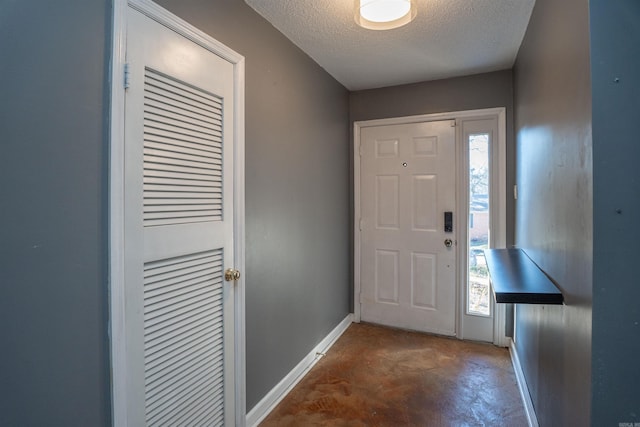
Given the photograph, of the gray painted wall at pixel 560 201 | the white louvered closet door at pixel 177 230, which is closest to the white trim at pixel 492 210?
the gray painted wall at pixel 560 201

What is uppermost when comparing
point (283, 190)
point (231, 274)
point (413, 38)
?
point (413, 38)

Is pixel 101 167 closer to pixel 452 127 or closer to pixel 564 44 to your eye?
pixel 564 44

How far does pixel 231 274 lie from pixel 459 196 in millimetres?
2232

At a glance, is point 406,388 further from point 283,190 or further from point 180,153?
point 180,153

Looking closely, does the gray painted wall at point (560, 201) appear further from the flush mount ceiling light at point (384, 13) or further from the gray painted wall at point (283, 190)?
the gray painted wall at point (283, 190)

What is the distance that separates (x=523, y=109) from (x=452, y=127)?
0.82m

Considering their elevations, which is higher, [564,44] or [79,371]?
[564,44]

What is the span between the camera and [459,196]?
9.89 ft

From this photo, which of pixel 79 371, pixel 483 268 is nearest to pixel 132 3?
pixel 79 371

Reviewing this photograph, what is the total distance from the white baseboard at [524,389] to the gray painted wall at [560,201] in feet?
0.28

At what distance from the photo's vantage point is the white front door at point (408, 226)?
10.1 ft

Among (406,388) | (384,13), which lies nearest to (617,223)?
(384,13)

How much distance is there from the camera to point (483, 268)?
3002 mm

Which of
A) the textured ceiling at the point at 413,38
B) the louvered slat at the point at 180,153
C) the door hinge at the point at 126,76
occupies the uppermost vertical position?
the textured ceiling at the point at 413,38
